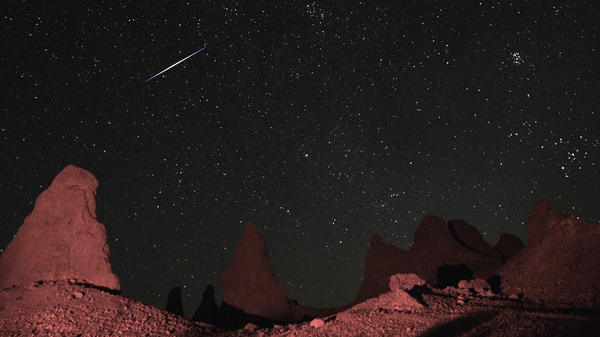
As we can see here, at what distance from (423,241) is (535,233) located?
56.1 feet

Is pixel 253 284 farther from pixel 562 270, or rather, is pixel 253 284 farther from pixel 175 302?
pixel 562 270

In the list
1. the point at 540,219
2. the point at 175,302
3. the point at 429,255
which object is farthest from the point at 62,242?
the point at 429,255

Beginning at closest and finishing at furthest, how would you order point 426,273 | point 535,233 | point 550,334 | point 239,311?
point 550,334
point 535,233
point 239,311
point 426,273

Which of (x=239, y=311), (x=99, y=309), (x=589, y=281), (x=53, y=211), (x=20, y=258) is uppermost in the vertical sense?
(x=53, y=211)

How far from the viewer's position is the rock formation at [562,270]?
54.1 feet

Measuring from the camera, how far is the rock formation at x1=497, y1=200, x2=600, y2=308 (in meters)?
16.5

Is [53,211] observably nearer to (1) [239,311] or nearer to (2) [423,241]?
(1) [239,311]

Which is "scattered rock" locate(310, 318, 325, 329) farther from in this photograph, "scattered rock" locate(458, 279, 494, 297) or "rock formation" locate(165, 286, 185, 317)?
"rock formation" locate(165, 286, 185, 317)

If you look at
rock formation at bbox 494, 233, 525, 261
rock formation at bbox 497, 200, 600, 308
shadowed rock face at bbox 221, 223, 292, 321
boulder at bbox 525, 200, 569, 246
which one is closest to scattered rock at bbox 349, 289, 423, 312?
rock formation at bbox 497, 200, 600, 308

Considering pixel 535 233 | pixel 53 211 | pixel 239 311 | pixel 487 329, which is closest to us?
pixel 487 329

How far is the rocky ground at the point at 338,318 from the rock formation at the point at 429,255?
2656 cm

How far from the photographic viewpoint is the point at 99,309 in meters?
14.1

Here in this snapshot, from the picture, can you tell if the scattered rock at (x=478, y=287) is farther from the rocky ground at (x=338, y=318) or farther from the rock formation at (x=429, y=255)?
the rock formation at (x=429, y=255)

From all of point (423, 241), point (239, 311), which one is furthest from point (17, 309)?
point (423, 241)
